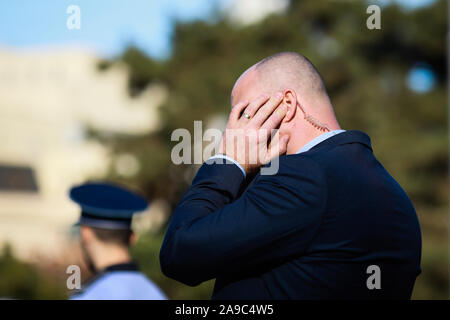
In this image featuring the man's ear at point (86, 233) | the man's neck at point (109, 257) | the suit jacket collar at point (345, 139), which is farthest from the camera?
the man's ear at point (86, 233)

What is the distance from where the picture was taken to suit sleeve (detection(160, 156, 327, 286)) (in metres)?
1.46

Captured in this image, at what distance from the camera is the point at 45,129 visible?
139 ft

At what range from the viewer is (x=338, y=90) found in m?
16.8

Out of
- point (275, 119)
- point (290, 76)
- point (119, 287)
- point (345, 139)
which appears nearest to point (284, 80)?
point (290, 76)

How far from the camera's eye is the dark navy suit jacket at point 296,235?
1469 mm

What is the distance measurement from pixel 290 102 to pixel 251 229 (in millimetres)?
554

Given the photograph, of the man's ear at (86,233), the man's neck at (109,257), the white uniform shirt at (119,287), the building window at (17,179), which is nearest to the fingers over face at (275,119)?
the white uniform shirt at (119,287)

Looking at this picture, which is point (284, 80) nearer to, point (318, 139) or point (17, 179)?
point (318, 139)

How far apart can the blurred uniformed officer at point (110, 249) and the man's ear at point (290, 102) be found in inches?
81.1

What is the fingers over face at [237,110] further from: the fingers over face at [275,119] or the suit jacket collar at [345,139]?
the suit jacket collar at [345,139]

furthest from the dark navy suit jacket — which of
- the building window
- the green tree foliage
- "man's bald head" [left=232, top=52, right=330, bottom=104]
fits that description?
the building window

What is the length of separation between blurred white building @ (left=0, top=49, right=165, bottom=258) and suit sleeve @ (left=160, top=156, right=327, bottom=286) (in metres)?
31.4

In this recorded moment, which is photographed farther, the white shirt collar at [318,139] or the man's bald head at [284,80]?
the man's bald head at [284,80]
